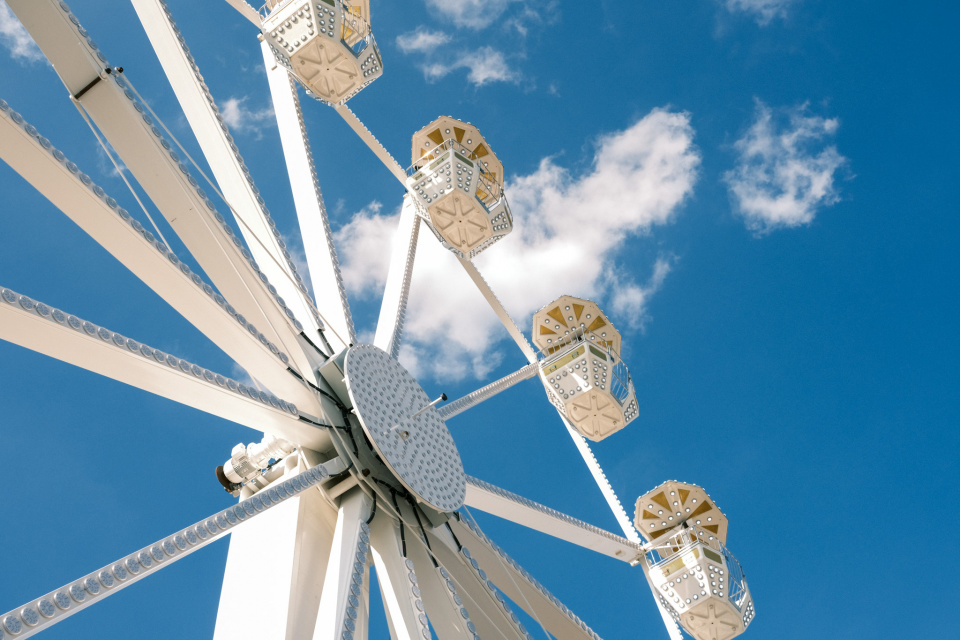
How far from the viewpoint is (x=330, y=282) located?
30.8 ft

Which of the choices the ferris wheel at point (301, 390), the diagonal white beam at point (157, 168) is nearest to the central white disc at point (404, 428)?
the ferris wheel at point (301, 390)

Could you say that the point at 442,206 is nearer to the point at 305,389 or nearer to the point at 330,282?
the point at 330,282

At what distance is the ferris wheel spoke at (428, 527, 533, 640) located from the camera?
8.27 metres

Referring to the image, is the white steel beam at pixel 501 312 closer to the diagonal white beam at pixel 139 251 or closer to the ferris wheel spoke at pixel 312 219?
the ferris wheel spoke at pixel 312 219

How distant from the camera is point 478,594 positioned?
8.41 m

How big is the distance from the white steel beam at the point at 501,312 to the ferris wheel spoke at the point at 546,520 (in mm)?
2803

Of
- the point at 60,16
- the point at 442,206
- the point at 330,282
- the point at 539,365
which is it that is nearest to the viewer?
the point at 60,16

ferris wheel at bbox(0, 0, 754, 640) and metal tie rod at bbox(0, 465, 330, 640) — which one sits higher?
ferris wheel at bbox(0, 0, 754, 640)

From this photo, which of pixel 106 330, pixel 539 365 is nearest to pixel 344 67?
pixel 539 365

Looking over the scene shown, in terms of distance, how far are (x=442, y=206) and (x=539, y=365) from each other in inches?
101

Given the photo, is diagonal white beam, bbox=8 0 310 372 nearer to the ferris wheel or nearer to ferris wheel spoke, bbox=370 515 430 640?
the ferris wheel

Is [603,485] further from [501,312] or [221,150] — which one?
[221,150]

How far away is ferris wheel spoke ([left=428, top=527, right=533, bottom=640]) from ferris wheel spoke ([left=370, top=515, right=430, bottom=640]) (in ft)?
1.86

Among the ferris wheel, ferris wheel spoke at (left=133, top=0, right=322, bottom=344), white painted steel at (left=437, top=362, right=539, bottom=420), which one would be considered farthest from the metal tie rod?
white painted steel at (left=437, top=362, right=539, bottom=420)
